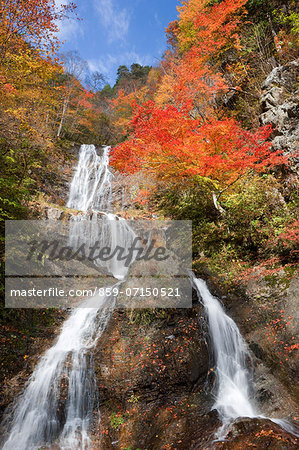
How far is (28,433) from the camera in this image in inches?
178

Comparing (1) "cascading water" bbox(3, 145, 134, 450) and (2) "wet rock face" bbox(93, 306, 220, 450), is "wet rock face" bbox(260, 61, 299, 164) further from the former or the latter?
(1) "cascading water" bbox(3, 145, 134, 450)

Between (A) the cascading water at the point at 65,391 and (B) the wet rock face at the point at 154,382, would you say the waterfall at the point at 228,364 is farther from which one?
(A) the cascading water at the point at 65,391

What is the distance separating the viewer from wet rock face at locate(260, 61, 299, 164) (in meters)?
8.92

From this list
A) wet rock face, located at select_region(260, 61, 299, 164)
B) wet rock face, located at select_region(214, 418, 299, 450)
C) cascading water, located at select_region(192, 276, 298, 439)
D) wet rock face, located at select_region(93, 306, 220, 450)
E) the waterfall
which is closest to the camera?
wet rock face, located at select_region(214, 418, 299, 450)

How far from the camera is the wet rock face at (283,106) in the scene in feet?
29.3

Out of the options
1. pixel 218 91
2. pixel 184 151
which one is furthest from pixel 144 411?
pixel 218 91

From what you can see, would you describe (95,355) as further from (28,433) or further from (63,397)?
(28,433)

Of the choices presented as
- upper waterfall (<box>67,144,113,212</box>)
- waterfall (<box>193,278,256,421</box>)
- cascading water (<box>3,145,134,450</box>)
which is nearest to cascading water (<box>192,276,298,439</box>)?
waterfall (<box>193,278,256,421</box>)

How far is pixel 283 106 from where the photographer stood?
9438 millimetres

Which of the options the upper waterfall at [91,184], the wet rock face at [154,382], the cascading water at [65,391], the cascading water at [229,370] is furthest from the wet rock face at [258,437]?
the upper waterfall at [91,184]

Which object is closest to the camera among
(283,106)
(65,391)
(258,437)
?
(258,437)

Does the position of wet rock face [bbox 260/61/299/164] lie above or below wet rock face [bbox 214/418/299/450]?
above

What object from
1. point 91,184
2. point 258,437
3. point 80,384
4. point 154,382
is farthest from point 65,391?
point 91,184

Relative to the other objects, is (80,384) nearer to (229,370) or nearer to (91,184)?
(229,370)
